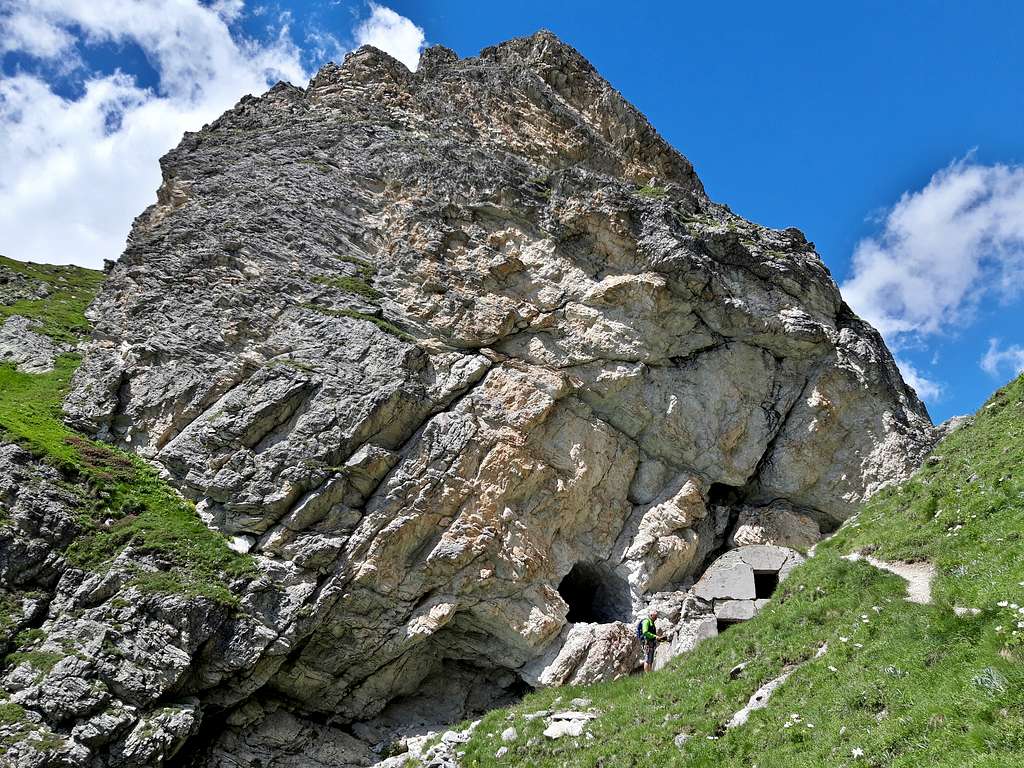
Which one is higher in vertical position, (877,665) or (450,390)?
(450,390)

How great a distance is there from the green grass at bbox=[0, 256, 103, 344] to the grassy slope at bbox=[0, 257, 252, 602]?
10.8 m

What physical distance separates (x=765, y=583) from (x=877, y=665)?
1677 cm

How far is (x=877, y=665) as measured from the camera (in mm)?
12133

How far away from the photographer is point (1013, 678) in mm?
8953

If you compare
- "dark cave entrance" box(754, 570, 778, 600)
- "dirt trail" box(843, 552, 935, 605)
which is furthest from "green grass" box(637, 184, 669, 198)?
"dirt trail" box(843, 552, 935, 605)

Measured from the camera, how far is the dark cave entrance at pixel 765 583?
26.9 metres

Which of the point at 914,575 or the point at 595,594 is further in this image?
the point at 595,594

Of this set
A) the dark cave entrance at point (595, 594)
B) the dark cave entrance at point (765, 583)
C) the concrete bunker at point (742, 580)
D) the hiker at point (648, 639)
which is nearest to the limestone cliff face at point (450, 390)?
the dark cave entrance at point (595, 594)

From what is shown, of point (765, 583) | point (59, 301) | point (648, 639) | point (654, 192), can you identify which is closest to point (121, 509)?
point (648, 639)

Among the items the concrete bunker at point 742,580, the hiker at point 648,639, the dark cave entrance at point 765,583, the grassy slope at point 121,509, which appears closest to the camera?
the grassy slope at point 121,509

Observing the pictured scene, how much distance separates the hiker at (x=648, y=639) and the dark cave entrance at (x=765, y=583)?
573cm

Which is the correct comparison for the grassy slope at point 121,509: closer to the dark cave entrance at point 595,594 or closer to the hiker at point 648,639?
the dark cave entrance at point 595,594

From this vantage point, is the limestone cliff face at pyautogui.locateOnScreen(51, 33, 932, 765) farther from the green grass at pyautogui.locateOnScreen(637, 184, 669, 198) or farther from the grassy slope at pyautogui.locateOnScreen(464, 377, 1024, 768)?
the grassy slope at pyautogui.locateOnScreen(464, 377, 1024, 768)

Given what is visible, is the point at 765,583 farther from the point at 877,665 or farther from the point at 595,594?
the point at 877,665
